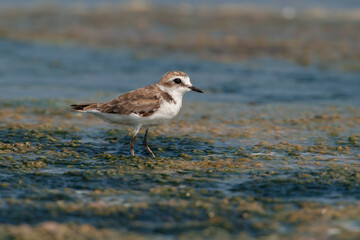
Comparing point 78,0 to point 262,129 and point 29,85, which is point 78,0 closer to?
point 29,85

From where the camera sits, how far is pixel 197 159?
8.77 metres

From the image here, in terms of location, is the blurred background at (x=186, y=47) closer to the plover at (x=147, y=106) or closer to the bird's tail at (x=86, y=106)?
the bird's tail at (x=86, y=106)

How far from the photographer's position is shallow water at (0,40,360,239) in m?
6.11

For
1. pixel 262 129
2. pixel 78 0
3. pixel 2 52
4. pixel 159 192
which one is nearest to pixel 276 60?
pixel 262 129

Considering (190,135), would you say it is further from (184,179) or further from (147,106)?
(184,179)

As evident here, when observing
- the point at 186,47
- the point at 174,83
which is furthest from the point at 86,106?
the point at 186,47

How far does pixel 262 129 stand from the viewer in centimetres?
1091

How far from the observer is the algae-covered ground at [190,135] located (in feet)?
20.2

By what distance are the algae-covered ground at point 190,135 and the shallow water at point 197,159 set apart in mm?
26

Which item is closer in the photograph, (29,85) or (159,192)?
(159,192)

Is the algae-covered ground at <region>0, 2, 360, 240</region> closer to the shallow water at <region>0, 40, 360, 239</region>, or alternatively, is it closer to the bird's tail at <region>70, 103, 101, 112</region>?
the shallow water at <region>0, 40, 360, 239</region>

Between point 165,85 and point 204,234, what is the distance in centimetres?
394

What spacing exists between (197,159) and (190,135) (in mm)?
1637

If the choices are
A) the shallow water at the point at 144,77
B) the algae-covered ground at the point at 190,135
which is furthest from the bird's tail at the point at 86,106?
the shallow water at the point at 144,77
